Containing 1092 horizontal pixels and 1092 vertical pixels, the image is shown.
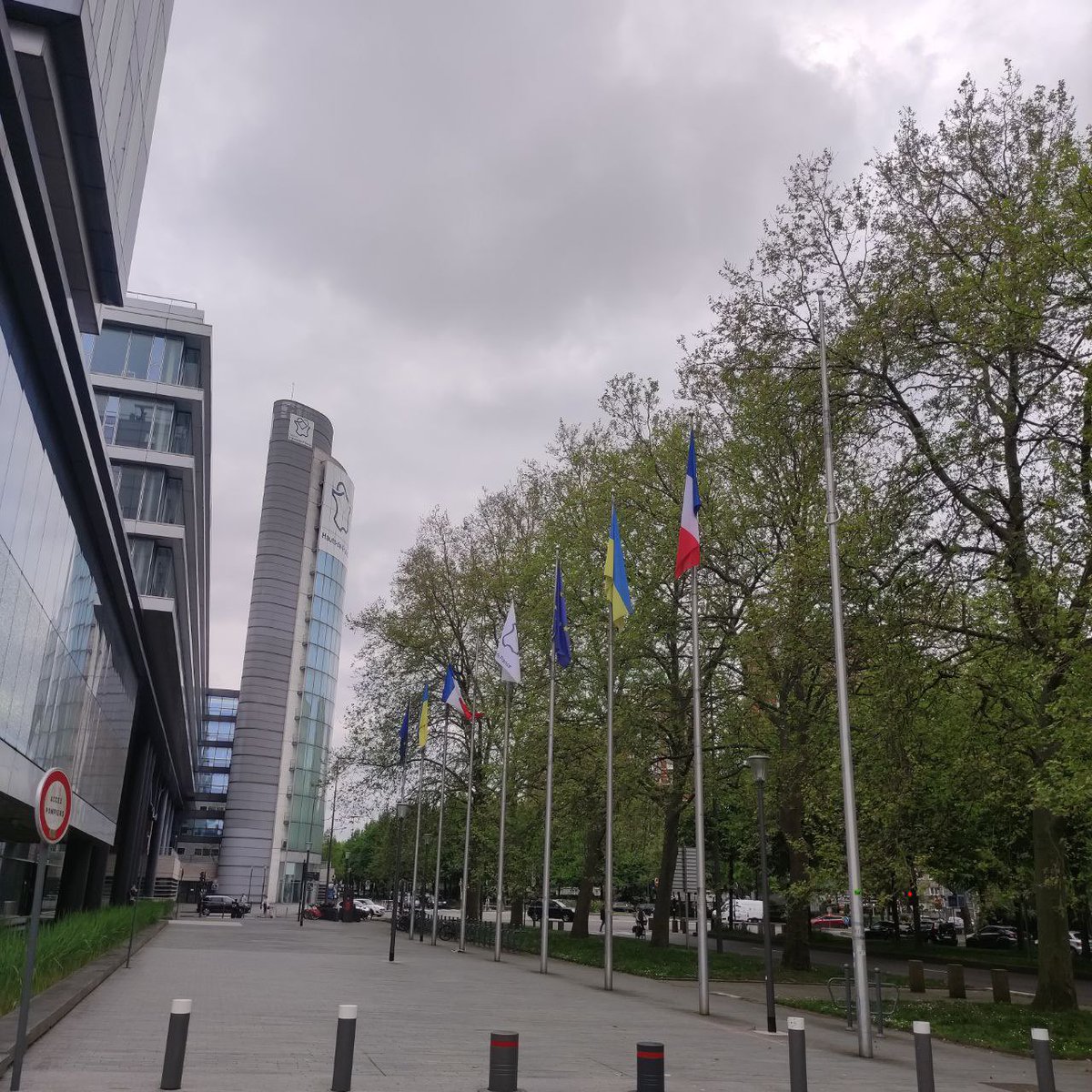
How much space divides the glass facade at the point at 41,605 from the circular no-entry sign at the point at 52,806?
9.50 metres

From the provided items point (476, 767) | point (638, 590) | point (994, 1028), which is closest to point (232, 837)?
point (476, 767)

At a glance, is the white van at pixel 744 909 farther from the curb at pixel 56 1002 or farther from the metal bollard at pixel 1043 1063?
the metal bollard at pixel 1043 1063

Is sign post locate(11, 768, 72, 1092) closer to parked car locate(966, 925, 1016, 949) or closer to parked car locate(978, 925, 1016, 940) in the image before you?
parked car locate(966, 925, 1016, 949)

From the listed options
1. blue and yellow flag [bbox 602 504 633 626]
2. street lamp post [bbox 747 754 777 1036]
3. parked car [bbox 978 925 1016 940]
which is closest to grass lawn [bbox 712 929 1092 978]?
parked car [bbox 978 925 1016 940]

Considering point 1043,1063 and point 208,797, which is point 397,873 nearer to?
point 1043,1063

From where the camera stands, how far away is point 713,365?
26219 millimetres

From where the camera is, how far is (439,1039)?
1410cm

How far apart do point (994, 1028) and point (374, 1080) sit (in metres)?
12.0

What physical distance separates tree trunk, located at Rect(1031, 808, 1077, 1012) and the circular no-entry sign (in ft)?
55.8

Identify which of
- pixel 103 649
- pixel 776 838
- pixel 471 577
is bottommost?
pixel 776 838

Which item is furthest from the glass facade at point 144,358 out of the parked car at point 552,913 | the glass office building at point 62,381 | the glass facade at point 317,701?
the glass facade at point 317,701

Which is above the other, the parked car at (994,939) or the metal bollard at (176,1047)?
the metal bollard at (176,1047)

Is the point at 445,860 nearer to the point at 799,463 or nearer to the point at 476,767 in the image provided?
the point at 476,767

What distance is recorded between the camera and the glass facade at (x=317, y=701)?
101 meters
